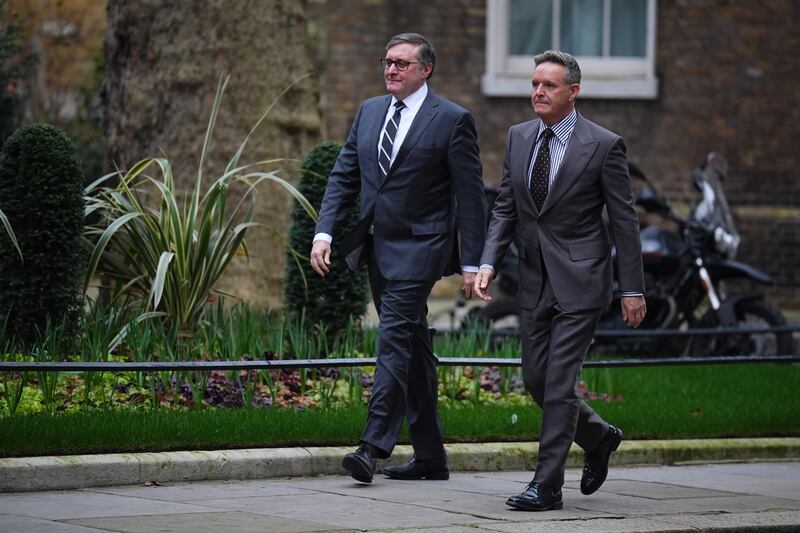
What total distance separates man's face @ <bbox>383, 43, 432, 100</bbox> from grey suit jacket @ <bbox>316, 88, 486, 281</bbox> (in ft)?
0.38

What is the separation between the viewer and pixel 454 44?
57.3 ft

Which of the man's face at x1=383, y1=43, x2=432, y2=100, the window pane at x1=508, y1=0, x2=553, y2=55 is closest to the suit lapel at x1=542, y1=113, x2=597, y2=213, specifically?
the man's face at x1=383, y1=43, x2=432, y2=100

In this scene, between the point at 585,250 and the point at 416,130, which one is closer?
the point at 585,250

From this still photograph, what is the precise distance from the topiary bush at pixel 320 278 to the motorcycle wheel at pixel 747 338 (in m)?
3.52

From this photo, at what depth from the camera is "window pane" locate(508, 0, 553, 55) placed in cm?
1789

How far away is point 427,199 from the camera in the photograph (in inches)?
270

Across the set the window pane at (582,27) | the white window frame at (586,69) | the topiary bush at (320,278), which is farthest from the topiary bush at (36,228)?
the window pane at (582,27)

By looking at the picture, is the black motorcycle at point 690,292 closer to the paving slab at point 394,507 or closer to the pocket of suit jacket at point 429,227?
the paving slab at point 394,507

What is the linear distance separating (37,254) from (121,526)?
3.09 metres

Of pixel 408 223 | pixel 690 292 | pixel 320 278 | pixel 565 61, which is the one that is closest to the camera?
pixel 565 61

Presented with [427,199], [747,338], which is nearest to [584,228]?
[427,199]

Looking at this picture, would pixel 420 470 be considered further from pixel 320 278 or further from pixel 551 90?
pixel 320 278

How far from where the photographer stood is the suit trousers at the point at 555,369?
6.23 meters

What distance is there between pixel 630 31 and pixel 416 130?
11706 mm
